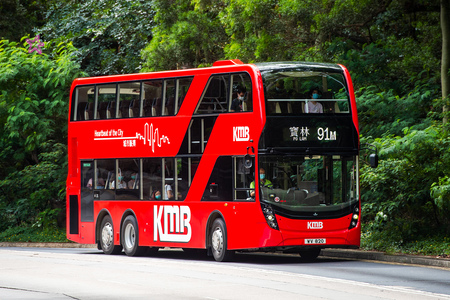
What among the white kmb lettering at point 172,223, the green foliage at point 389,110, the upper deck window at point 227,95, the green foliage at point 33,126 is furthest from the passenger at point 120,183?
the green foliage at point 33,126

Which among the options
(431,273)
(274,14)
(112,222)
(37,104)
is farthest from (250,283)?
(37,104)

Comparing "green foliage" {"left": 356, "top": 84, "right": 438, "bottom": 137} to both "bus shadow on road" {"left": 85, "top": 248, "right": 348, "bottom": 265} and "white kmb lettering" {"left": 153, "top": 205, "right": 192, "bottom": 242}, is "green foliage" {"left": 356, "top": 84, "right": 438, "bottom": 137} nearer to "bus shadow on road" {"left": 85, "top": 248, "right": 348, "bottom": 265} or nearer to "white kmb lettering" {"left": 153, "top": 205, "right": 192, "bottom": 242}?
"bus shadow on road" {"left": 85, "top": 248, "right": 348, "bottom": 265}

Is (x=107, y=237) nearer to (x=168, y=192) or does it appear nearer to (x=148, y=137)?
(x=168, y=192)

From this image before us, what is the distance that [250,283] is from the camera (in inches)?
563

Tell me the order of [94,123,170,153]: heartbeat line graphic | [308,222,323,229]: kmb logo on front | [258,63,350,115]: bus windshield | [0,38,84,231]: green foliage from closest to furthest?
[308,222,323,229]: kmb logo on front → [258,63,350,115]: bus windshield → [94,123,170,153]: heartbeat line graphic → [0,38,84,231]: green foliage

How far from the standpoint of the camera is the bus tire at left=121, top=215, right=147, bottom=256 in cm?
2231

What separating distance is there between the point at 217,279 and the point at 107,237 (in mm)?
8873

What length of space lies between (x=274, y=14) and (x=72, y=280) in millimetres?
14540

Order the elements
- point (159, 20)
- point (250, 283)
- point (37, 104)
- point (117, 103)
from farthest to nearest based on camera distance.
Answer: point (159, 20) → point (37, 104) → point (117, 103) → point (250, 283)

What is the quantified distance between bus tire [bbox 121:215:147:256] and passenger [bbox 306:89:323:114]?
6267mm

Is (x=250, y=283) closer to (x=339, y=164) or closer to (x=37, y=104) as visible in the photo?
(x=339, y=164)

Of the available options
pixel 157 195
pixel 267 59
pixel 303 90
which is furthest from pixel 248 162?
pixel 267 59

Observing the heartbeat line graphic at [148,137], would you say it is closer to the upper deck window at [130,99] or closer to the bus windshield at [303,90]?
the upper deck window at [130,99]

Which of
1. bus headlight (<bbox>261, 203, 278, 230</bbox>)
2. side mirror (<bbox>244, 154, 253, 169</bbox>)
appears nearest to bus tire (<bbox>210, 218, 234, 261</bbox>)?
bus headlight (<bbox>261, 203, 278, 230</bbox>)
